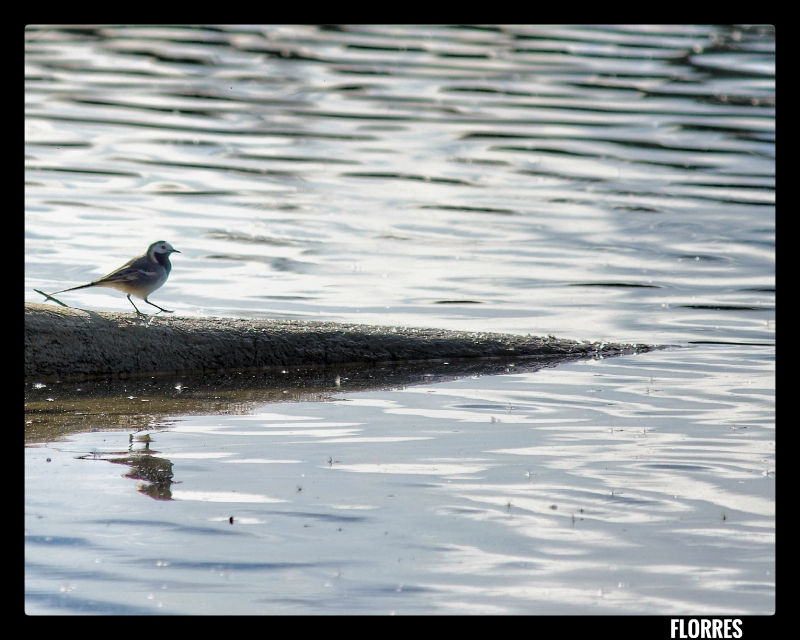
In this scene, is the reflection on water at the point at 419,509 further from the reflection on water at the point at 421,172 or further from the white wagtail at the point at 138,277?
the reflection on water at the point at 421,172

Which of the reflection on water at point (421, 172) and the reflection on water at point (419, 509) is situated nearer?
the reflection on water at point (419, 509)

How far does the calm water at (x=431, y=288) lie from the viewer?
4512 mm

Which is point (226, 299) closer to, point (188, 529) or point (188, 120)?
point (188, 529)

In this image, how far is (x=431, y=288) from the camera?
409 inches

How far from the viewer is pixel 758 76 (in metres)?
20.5

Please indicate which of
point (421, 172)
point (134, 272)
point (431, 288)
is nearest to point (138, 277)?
point (134, 272)

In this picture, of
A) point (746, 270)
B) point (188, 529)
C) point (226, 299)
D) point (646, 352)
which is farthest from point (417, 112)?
point (188, 529)

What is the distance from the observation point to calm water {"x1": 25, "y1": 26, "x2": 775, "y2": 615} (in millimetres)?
4512

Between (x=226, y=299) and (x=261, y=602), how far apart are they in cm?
578

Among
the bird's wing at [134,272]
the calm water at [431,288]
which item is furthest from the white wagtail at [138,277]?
the calm water at [431,288]

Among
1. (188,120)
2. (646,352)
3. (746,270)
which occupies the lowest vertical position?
(646,352)

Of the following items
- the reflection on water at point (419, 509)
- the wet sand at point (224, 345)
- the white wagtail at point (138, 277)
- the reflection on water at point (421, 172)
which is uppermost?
the reflection on water at point (421, 172)

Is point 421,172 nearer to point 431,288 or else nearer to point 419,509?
point 431,288

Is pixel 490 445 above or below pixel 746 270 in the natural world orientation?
below
